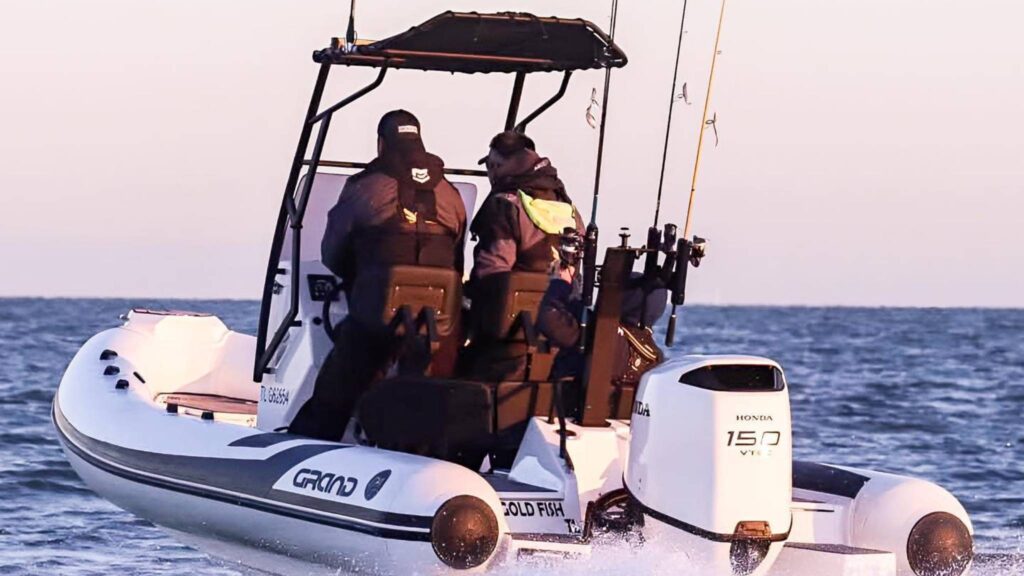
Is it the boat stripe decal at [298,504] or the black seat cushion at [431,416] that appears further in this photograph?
the black seat cushion at [431,416]

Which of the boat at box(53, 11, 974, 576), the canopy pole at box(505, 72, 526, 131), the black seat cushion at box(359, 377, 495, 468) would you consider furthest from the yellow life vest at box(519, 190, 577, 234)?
the canopy pole at box(505, 72, 526, 131)

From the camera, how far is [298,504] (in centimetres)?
638

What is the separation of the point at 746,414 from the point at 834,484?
1.03 meters

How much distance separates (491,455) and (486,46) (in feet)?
5.15

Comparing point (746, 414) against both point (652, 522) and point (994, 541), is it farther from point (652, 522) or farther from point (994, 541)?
point (994, 541)

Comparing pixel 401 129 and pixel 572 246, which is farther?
pixel 401 129

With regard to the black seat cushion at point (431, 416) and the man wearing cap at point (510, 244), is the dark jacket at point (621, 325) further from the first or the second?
the black seat cushion at point (431, 416)

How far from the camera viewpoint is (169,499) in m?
7.24

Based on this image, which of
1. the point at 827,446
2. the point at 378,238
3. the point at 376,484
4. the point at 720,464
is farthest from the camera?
the point at 827,446

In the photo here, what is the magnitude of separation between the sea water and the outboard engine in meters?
0.15

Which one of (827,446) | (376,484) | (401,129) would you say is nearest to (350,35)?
(401,129)

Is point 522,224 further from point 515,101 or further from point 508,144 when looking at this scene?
point 515,101

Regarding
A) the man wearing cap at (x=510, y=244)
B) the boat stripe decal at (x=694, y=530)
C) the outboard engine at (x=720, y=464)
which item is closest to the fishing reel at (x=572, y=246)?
the man wearing cap at (x=510, y=244)

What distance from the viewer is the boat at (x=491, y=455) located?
5.70 meters
